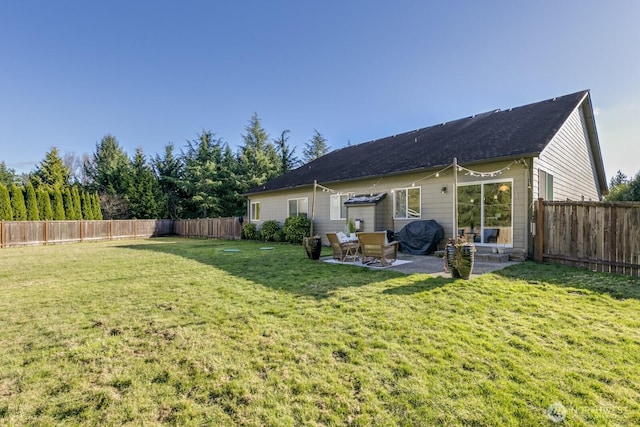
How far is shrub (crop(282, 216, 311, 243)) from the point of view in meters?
14.1

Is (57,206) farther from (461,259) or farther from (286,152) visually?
(461,259)

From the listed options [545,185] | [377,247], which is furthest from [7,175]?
[545,185]

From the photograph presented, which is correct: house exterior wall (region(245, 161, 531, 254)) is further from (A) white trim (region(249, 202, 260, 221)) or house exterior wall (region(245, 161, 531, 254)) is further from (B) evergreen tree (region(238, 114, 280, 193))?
(B) evergreen tree (region(238, 114, 280, 193))

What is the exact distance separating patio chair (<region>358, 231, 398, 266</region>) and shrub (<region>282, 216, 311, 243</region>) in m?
6.67

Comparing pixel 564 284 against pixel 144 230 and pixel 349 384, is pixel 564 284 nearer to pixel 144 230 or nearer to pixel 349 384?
pixel 349 384

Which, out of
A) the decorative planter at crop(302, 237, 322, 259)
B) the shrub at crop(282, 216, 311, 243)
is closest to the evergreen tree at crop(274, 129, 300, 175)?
the shrub at crop(282, 216, 311, 243)

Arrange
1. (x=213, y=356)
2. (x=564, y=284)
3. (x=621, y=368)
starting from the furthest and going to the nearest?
(x=564, y=284), (x=213, y=356), (x=621, y=368)

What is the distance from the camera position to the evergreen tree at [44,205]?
19078mm

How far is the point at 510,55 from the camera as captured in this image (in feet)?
37.7

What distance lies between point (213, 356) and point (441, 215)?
28.5ft

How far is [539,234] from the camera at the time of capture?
7.58 metres

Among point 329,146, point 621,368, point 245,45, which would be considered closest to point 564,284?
point 621,368

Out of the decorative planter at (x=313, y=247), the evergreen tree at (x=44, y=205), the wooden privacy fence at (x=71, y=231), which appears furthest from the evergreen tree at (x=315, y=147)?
the decorative planter at (x=313, y=247)

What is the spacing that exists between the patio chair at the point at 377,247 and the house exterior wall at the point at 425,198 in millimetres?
3145
